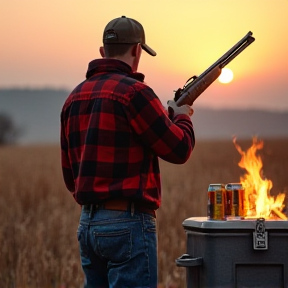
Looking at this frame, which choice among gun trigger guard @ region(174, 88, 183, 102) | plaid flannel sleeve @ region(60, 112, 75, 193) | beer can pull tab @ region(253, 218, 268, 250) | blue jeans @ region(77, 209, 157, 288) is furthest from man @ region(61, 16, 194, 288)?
beer can pull tab @ region(253, 218, 268, 250)

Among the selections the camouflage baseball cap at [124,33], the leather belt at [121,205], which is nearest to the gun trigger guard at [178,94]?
the camouflage baseball cap at [124,33]

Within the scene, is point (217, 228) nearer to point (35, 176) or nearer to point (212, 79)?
Answer: point (212, 79)

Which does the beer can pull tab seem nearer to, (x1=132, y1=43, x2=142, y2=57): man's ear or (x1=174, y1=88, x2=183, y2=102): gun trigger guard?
(x1=174, y1=88, x2=183, y2=102): gun trigger guard

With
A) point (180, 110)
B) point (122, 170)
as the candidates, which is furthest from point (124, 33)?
point (122, 170)

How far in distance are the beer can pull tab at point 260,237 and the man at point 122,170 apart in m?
0.57

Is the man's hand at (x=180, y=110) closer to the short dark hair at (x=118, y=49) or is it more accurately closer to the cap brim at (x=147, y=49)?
the cap brim at (x=147, y=49)

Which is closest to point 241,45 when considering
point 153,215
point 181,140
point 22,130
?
point 181,140

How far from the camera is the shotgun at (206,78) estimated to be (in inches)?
161

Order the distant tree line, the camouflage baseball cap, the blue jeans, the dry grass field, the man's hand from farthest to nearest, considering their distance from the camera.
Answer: the distant tree line, the dry grass field, the man's hand, the camouflage baseball cap, the blue jeans

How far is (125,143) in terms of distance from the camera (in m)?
3.62

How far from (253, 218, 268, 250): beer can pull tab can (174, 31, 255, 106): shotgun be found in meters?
0.71

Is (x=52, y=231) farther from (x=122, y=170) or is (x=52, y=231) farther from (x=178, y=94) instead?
(x=122, y=170)

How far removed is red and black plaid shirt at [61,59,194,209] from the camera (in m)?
3.59

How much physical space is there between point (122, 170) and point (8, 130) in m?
80.2
